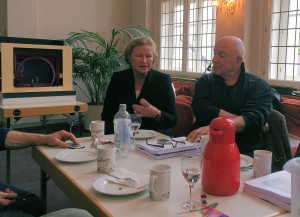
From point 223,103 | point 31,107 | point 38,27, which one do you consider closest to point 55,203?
point 31,107

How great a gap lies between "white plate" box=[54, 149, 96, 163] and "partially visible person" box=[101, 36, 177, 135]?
83cm

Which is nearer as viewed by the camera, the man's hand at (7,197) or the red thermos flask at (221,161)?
the red thermos flask at (221,161)

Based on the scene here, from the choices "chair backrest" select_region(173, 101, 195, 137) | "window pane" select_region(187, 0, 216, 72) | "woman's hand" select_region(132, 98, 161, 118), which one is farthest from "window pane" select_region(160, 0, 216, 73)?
"woman's hand" select_region(132, 98, 161, 118)

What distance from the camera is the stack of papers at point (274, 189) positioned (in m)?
0.99

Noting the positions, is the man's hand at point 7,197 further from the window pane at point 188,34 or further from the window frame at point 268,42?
the window pane at point 188,34

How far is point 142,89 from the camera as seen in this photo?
243cm

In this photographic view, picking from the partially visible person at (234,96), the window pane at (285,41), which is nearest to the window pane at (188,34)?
the window pane at (285,41)

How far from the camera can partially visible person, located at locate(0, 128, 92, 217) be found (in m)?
1.27

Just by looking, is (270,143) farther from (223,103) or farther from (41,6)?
(41,6)

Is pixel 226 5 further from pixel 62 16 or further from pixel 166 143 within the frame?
pixel 166 143

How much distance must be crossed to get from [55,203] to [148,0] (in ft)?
14.5

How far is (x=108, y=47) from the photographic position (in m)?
4.81

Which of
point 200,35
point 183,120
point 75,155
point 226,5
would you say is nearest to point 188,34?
point 200,35

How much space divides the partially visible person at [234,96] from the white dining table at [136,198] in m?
0.78
